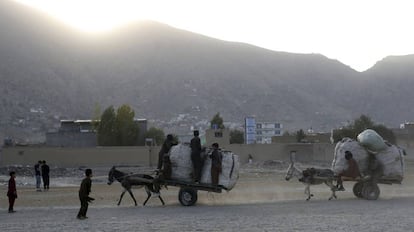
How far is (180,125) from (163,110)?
31.1 ft

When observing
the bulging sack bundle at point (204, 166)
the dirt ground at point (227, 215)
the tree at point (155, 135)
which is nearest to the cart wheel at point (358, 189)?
the dirt ground at point (227, 215)

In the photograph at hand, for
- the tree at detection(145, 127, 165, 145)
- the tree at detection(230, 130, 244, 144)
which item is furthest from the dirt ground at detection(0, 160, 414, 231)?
the tree at detection(230, 130, 244, 144)

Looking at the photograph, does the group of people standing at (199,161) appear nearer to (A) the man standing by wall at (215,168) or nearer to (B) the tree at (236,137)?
(A) the man standing by wall at (215,168)

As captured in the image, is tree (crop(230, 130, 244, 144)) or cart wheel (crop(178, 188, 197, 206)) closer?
cart wheel (crop(178, 188, 197, 206))

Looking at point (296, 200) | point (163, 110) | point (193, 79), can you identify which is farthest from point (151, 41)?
point (296, 200)

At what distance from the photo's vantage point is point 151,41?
650 ft

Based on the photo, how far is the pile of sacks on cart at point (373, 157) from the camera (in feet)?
74.0

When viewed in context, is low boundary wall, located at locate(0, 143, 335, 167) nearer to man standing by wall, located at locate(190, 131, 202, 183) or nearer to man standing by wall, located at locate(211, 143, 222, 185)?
man standing by wall, located at locate(190, 131, 202, 183)

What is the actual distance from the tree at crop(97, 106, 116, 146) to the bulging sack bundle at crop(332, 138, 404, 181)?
75073 mm

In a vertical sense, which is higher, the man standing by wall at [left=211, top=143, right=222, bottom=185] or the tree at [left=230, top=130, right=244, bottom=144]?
the tree at [left=230, top=130, right=244, bottom=144]

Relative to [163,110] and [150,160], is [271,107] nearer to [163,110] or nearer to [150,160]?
[163,110]

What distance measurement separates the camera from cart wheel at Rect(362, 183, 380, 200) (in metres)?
22.5

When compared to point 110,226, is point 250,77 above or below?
above

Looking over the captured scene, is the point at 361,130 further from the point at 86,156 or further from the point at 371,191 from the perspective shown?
the point at 371,191
